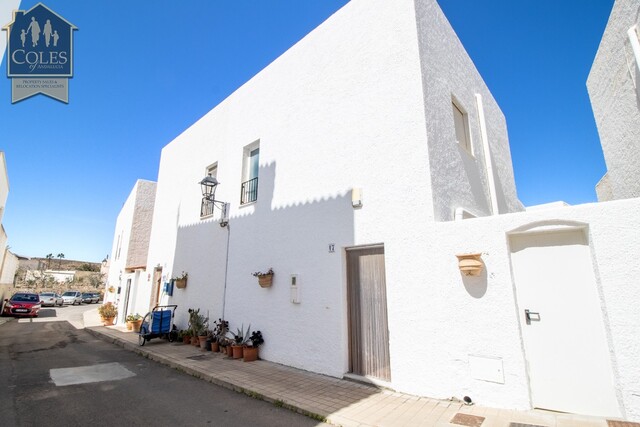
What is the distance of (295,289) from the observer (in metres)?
6.51

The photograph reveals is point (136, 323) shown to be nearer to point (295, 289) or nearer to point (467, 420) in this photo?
point (295, 289)

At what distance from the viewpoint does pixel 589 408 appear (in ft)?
12.0

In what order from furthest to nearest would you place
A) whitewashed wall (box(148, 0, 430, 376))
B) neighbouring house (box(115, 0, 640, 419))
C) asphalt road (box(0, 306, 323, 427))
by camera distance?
whitewashed wall (box(148, 0, 430, 376)) → asphalt road (box(0, 306, 323, 427)) → neighbouring house (box(115, 0, 640, 419))

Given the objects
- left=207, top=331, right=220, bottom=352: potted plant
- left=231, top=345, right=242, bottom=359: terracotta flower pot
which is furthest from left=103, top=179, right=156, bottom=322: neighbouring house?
left=231, top=345, right=242, bottom=359: terracotta flower pot

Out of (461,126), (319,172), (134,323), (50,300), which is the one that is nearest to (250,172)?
(319,172)

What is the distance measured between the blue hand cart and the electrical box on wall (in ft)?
17.8

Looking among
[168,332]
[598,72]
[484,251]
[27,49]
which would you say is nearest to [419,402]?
[484,251]

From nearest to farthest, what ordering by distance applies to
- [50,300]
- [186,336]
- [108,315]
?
[186,336]
[108,315]
[50,300]

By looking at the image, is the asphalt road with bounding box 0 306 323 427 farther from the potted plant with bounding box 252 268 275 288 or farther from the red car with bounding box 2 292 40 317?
the red car with bounding box 2 292 40 317

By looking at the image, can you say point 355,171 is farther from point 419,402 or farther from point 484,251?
point 419,402

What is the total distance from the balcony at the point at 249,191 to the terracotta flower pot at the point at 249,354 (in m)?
3.77

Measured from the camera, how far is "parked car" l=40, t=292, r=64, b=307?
28998 mm

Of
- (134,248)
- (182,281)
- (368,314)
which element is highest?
(134,248)

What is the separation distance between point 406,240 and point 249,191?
525 centimetres
